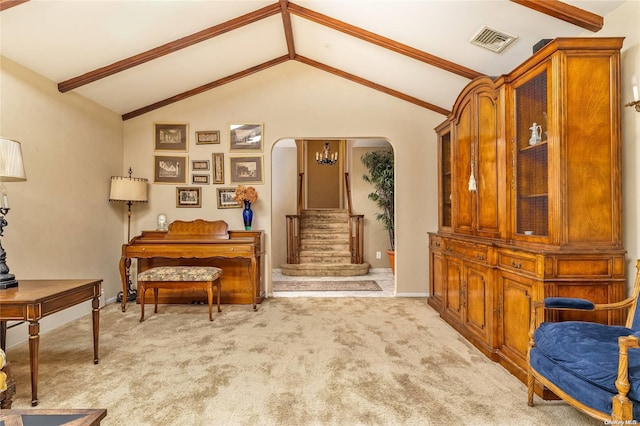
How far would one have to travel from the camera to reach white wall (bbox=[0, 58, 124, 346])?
308cm

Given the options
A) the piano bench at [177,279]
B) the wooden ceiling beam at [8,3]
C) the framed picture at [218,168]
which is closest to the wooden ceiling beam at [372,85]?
the framed picture at [218,168]

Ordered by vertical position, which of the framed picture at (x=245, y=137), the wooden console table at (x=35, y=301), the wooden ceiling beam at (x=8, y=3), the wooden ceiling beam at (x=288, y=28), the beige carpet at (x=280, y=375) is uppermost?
the wooden ceiling beam at (x=288, y=28)

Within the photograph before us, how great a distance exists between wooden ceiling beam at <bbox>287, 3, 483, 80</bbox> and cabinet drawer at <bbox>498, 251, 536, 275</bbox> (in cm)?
205

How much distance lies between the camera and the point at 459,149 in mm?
3455

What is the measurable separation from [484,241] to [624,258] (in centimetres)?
90

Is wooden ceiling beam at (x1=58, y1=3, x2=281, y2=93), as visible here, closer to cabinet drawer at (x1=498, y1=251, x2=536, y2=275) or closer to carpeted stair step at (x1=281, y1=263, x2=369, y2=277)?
cabinet drawer at (x1=498, y1=251, x2=536, y2=275)

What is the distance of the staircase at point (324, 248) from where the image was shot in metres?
6.63

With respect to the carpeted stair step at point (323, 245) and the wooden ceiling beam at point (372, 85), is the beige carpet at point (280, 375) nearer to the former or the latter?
the wooden ceiling beam at point (372, 85)

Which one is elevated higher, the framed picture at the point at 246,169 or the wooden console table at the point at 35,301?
the framed picture at the point at 246,169

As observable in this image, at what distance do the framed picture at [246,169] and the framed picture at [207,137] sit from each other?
1.21 feet

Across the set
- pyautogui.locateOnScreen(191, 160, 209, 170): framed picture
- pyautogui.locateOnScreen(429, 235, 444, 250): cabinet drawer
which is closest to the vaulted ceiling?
pyautogui.locateOnScreen(191, 160, 209, 170): framed picture

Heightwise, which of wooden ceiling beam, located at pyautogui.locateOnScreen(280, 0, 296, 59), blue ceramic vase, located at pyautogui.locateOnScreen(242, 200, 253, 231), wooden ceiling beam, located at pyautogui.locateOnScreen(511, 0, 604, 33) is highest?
wooden ceiling beam, located at pyautogui.locateOnScreen(280, 0, 296, 59)

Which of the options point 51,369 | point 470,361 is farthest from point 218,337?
point 470,361

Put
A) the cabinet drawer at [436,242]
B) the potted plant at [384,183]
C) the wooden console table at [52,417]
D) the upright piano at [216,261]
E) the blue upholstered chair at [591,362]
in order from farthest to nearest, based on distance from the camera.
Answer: the potted plant at [384,183] → the upright piano at [216,261] → the cabinet drawer at [436,242] → the blue upholstered chair at [591,362] → the wooden console table at [52,417]
